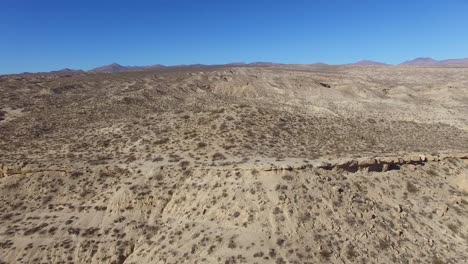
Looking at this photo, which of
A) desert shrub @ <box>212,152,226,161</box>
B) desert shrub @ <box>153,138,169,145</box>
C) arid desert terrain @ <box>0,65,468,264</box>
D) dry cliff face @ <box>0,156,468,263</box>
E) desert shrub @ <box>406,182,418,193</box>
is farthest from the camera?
desert shrub @ <box>153,138,169,145</box>

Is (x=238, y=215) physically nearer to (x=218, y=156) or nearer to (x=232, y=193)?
(x=232, y=193)

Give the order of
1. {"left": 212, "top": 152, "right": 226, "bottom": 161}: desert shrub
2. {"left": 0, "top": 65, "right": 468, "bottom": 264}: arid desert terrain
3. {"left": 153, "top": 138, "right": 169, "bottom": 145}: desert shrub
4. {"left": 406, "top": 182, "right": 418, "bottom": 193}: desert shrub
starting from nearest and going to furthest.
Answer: {"left": 0, "top": 65, "right": 468, "bottom": 264}: arid desert terrain → {"left": 406, "top": 182, "right": 418, "bottom": 193}: desert shrub → {"left": 212, "top": 152, "right": 226, "bottom": 161}: desert shrub → {"left": 153, "top": 138, "right": 169, "bottom": 145}: desert shrub

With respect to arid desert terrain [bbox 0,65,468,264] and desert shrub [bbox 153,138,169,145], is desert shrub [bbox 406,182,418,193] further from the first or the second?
desert shrub [bbox 153,138,169,145]

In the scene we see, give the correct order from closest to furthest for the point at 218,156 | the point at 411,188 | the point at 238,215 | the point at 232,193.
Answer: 1. the point at 238,215
2. the point at 232,193
3. the point at 411,188
4. the point at 218,156

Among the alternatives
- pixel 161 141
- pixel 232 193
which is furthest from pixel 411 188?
pixel 161 141

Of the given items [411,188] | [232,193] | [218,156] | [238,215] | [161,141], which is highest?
[161,141]

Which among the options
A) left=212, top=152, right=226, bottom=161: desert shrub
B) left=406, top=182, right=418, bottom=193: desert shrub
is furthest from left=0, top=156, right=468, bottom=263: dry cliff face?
left=212, top=152, right=226, bottom=161: desert shrub

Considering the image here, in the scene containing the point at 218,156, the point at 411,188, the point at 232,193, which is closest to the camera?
the point at 232,193

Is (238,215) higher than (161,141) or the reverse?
the reverse

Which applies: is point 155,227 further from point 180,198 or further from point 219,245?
point 219,245

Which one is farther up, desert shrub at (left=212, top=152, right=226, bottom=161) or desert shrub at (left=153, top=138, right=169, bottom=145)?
desert shrub at (left=153, top=138, right=169, bottom=145)
